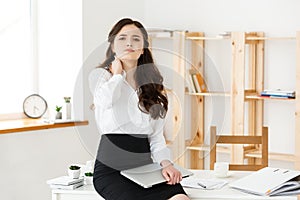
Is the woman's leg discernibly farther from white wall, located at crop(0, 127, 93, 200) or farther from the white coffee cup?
white wall, located at crop(0, 127, 93, 200)

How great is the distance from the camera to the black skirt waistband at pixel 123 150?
2.08 meters

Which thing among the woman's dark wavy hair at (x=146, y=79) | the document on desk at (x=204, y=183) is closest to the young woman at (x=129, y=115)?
the woman's dark wavy hair at (x=146, y=79)

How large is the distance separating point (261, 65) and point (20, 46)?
1.84 m

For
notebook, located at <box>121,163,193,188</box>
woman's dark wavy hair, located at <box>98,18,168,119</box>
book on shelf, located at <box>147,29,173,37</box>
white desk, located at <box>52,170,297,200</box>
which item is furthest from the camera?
book on shelf, located at <box>147,29,173,37</box>

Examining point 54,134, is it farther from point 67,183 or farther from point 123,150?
point 123,150

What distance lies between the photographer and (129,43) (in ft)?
6.47

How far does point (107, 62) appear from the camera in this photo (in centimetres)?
209

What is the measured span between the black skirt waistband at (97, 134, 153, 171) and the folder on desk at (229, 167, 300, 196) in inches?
19.3

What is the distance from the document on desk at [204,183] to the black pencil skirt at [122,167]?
0.76 ft

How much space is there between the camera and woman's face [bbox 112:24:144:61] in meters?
1.97

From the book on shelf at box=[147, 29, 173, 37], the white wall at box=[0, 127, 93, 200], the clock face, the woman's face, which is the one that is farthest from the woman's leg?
the book on shelf at box=[147, 29, 173, 37]

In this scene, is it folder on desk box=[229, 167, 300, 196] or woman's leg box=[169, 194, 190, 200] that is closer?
woman's leg box=[169, 194, 190, 200]

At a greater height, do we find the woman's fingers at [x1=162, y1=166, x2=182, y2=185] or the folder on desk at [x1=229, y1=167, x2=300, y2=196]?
the woman's fingers at [x1=162, y1=166, x2=182, y2=185]

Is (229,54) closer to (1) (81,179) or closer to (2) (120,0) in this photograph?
(2) (120,0)
